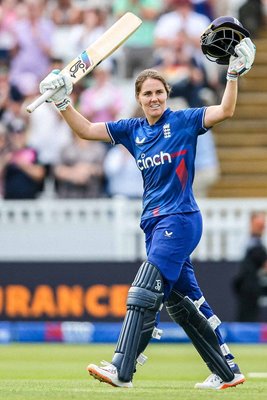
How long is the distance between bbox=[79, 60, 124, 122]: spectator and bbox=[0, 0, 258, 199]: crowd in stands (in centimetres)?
1

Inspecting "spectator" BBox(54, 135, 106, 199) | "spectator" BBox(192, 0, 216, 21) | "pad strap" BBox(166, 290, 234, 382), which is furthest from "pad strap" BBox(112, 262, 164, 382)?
"spectator" BBox(192, 0, 216, 21)

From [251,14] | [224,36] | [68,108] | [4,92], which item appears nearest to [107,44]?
[68,108]

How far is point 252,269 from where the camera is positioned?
1324cm

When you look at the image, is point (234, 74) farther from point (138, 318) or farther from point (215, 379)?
point (215, 379)

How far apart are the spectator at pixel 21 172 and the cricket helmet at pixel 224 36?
7.03m

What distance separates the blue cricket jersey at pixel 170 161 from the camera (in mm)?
6750

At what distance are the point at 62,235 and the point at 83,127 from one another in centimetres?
685

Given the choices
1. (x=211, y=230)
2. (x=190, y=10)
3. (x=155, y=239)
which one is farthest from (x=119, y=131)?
(x=190, y=10)

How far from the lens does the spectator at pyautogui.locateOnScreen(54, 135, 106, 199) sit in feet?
44.9

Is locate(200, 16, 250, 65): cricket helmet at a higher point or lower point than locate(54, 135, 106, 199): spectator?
higher

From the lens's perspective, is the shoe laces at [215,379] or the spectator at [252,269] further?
the spectator at [252,269]

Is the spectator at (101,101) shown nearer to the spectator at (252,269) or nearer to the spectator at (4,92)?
the spectator at (4,92)

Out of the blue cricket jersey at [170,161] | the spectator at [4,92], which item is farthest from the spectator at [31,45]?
the blue cricket jersey at [170,161]

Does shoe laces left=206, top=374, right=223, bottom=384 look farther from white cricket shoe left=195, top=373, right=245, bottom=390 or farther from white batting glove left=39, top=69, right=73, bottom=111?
white batting glove left=39, top=69, right=73, bottom=111
